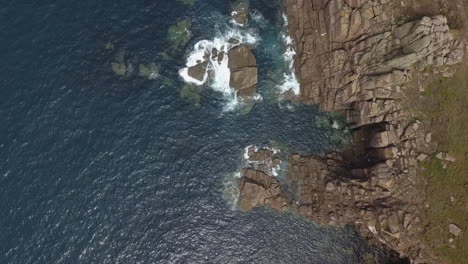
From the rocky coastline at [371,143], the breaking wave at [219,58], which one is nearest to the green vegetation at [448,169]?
the rocky coastline at [371,143]

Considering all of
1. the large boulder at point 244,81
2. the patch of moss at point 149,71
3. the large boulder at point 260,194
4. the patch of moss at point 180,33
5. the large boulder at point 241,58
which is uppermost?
the patch of moss at point 180,33

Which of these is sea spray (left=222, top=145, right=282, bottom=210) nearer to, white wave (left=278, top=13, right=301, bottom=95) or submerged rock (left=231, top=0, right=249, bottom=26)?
white wave (left=278, top=13, right=301, bottom=95)

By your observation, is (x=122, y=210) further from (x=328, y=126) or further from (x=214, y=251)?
(x=328, y=126)

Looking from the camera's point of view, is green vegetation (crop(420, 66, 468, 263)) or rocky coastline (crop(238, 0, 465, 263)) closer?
green vegetation (crop(420, 66, 468, 263))

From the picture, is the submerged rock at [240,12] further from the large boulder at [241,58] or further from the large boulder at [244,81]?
the large boulder at [244,81]

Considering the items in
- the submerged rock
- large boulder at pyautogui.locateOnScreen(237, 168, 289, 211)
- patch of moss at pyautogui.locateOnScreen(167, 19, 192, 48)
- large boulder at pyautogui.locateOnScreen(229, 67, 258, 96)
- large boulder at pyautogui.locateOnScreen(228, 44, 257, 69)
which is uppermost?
the submerged rock

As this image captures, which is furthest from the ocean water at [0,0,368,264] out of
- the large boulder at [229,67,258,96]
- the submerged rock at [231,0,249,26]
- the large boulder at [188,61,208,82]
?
the large boulder at [188,61,208,82]
